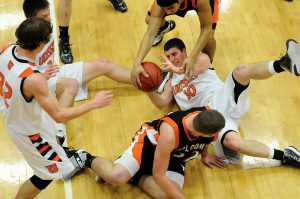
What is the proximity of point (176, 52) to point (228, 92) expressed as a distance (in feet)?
2.07

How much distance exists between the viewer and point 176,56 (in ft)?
14.6

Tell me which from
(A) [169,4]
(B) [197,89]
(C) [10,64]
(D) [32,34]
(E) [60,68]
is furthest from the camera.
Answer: (E) [60,68]

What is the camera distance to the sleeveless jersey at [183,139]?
373 centimetres

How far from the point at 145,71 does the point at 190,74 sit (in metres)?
0.46

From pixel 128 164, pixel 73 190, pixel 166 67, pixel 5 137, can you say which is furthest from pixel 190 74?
pixel 5 137

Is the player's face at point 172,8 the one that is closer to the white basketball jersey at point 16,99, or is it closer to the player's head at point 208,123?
the player's head at point 208,123

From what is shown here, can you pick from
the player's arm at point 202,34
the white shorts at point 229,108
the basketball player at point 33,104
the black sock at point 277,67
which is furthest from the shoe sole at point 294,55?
the basketball player at point 33,104

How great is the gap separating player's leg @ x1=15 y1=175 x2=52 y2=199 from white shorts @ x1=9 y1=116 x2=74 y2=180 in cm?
9

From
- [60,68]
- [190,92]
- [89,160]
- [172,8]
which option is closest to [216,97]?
[190,92]

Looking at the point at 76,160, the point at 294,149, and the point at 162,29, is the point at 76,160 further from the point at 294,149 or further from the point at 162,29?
the point at 294,149

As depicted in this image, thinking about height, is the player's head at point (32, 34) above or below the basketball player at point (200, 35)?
above

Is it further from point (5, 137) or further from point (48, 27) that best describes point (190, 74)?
point (5, 137)

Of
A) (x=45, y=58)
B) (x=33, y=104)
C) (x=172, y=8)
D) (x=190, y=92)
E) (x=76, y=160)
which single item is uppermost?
(x=172, y=8)

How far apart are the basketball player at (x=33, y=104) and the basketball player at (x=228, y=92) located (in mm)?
1260
